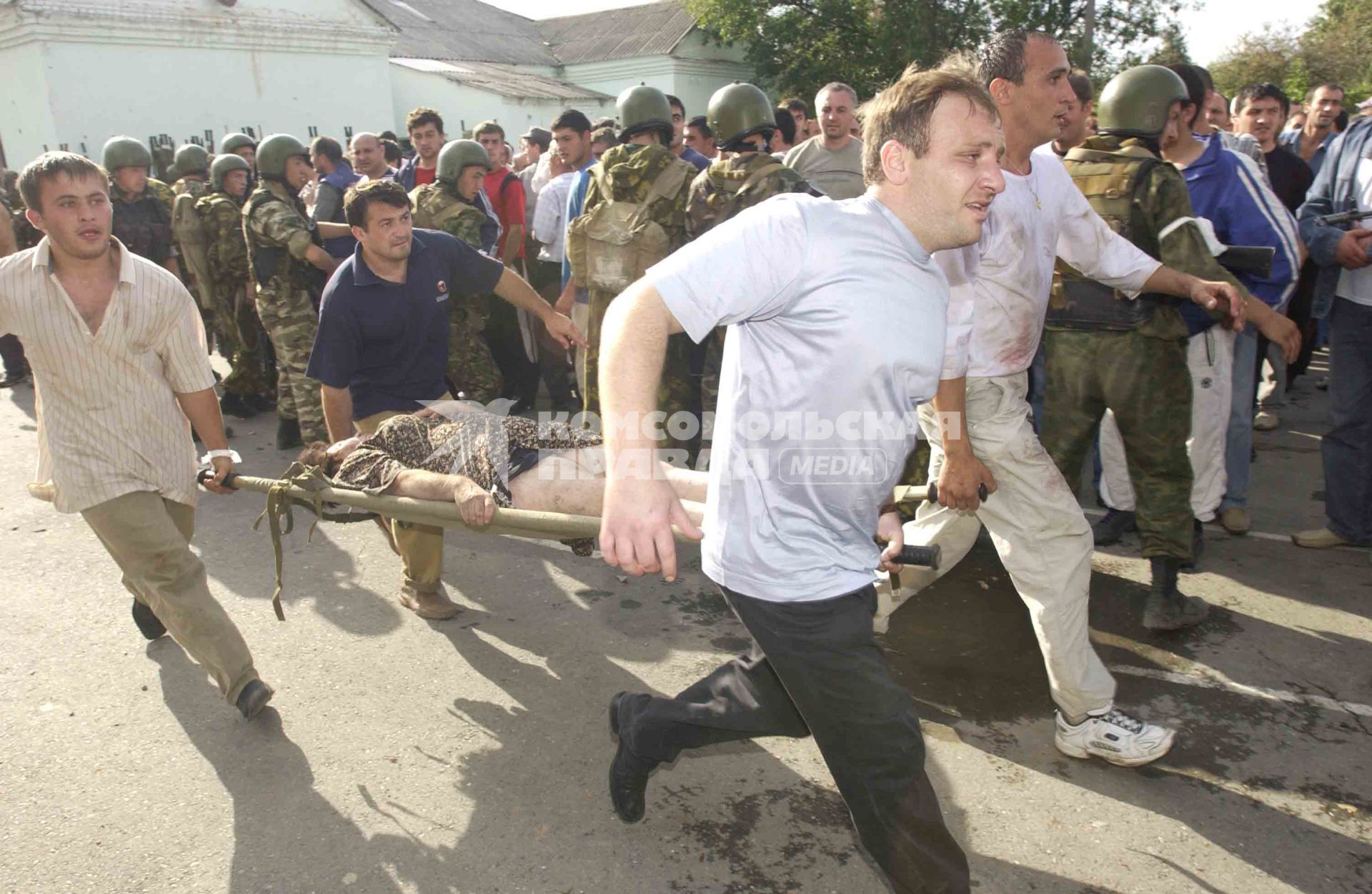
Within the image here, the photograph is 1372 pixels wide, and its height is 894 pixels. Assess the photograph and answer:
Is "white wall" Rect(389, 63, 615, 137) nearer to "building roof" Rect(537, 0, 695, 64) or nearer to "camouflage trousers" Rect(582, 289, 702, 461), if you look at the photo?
"building roof" Rect(537, 0, 695, 64)

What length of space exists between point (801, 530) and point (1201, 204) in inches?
143

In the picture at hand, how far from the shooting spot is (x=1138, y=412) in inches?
145

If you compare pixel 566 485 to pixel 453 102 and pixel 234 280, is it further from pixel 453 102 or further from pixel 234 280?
pixel 453 102

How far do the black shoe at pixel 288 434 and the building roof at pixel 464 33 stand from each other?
1174 inches

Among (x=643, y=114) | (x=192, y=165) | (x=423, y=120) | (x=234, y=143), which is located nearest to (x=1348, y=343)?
(x=643, y=114)

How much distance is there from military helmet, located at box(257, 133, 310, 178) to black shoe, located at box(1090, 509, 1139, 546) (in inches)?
227

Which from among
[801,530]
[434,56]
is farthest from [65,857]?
[434,56]

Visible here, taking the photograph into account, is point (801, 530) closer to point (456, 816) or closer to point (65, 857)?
point (456, 816)

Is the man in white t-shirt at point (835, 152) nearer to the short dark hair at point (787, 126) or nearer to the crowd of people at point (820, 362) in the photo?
the crowd of people at point (820, 362)

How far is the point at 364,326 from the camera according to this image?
13.5 ft

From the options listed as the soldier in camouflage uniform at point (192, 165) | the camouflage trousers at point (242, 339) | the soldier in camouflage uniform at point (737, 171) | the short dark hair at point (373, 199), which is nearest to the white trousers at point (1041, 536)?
the soldier in camouflage uniform at point (737, 171)

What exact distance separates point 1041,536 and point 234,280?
23.0 ft

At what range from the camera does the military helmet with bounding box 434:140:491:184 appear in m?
6.43

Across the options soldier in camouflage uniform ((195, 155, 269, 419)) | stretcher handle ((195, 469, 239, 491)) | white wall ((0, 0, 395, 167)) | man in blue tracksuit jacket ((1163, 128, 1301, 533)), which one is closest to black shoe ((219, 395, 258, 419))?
soldier in camouflage uniform ((195, 155, 269, 419))
